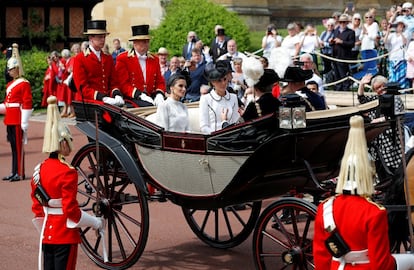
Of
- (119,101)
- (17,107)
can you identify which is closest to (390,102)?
(119,101)

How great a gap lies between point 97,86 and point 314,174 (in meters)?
2.89

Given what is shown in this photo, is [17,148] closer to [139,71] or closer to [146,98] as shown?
[139,71]

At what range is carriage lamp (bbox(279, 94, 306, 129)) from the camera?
6566 mm

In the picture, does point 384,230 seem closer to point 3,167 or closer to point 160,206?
point 160,206

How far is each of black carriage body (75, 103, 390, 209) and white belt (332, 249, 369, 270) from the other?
4.97 ft

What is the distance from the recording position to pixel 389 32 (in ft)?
57.0

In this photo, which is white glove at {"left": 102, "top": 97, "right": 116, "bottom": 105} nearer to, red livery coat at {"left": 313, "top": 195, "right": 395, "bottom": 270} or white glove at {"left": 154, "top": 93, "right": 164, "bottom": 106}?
white glove at {"left": 154, "top": 93, "right": 164, "bottom": 106}

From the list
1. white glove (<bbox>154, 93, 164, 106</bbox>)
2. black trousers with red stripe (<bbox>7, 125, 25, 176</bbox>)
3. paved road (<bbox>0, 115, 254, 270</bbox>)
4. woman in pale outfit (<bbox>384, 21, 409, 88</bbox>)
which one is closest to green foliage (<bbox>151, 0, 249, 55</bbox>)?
woman in pale outfit (<bbox>384, 21, 409, 88</bbox>)

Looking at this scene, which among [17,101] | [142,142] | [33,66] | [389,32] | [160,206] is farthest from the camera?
[33,66]

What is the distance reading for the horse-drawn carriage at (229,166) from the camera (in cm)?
671

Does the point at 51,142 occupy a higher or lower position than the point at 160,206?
higher

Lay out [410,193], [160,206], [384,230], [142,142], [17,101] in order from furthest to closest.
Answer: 1. [17,101]
2. [160,206]
3. [142,142]
4. [410,193]
5. [384,230]

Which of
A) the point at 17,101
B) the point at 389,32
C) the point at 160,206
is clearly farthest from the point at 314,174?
the point at 389,32

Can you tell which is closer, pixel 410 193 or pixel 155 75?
pixel 410 193
